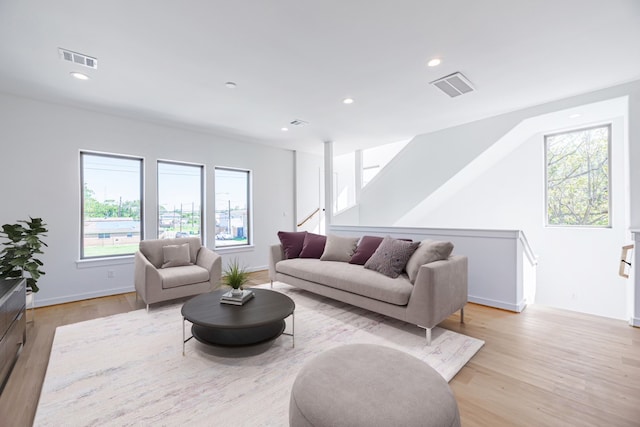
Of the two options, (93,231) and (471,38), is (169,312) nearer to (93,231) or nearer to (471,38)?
(93,231)

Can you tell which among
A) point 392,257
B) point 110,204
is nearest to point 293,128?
point 392,257

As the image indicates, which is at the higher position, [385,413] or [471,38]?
[471,38]

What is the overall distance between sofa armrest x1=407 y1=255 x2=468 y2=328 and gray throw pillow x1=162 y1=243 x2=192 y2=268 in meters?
3.00

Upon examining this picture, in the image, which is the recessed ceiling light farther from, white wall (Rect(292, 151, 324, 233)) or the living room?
white wall (Rect(292, 151, 324, 233))

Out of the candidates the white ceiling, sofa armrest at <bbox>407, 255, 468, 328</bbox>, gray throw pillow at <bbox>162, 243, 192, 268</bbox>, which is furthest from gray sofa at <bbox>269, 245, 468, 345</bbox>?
the white ceiling

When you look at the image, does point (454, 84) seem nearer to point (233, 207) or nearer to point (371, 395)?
point (371, 395)

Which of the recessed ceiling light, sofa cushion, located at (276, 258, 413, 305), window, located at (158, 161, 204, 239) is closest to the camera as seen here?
sofa cushion, located at (276, 258, 413, 305)

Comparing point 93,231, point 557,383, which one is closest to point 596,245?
point 557,383

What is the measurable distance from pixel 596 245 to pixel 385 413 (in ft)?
17.3

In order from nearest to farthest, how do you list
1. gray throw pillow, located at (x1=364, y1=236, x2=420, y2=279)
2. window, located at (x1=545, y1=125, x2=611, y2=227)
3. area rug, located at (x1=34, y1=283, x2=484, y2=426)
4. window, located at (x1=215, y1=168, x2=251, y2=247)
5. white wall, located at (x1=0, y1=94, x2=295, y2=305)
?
area rug, located at (x1=34, y1=283, x2=484, y2=426)
gray throw pillow, located at (x1=364, y1=236, x2=420, y2=279)
white wall, located at (x1=0, y1=94, x2=295, y2=305)
window, located at (x1=545, y1=125, x2=611, y2=227)
window, located at (x1=215, y1=168, x2=251, y2=247)

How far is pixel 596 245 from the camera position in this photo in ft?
14.3

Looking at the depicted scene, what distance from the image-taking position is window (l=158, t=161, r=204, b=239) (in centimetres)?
469

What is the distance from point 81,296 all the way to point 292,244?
9.83ft

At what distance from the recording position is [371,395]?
115 cm
